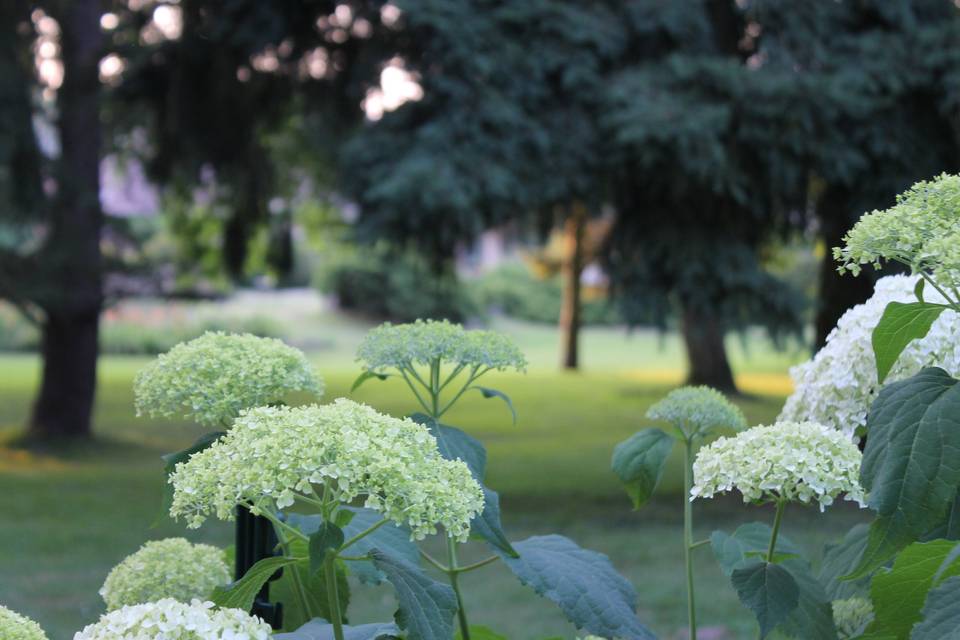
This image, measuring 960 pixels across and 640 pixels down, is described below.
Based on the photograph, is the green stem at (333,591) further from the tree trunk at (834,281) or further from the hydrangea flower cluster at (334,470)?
the tree trunk at (834,281)

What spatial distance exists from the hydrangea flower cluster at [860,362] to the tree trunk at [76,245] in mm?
8798

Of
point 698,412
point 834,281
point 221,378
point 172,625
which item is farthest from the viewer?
point 834,281

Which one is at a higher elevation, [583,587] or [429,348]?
[429,348]

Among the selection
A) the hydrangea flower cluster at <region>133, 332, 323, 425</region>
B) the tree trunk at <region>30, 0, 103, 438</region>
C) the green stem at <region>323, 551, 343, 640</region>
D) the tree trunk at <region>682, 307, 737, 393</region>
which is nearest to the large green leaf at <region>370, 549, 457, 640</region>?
the green stem at <region>323, 551, 343, 640</region>

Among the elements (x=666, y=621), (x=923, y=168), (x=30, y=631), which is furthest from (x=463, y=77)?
(x=30, y=631)

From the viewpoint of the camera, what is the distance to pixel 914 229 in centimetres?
117

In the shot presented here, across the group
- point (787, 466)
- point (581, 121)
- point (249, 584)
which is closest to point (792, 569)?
point (787, 466)

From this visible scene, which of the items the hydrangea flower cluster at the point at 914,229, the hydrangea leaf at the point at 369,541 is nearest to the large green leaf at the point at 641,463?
the hydrangea leaf at the point at 369,541

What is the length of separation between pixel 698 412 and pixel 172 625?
Answer: 3.01ft

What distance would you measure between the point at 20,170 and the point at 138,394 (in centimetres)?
810

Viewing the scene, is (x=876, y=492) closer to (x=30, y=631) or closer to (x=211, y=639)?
(x=211, y=639)

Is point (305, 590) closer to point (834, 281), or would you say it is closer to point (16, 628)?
point (16, 628)

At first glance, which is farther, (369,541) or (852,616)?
(852,616)

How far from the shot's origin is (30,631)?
101 cm
